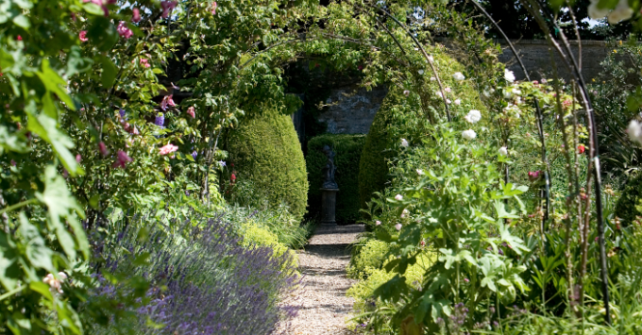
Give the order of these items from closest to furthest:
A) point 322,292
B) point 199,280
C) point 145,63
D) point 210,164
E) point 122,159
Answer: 1. point 122,159
2. point 145,63
3. point 199,280
4. point 210,164
5. point 322,292

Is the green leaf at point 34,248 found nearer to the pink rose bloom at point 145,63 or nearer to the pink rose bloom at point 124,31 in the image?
the pink rose bloom at point 124,31

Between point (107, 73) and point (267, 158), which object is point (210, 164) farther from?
point (107, 73)

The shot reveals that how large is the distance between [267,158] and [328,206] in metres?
3.16

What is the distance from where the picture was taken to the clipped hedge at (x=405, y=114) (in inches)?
196

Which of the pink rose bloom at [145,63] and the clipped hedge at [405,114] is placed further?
the clipped hedge at [405,114]

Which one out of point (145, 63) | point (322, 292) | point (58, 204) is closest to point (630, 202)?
point (322, 292)

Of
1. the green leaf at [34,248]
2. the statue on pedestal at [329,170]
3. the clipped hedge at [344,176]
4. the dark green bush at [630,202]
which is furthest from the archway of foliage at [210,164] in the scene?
the clipped hedge at [344,176]

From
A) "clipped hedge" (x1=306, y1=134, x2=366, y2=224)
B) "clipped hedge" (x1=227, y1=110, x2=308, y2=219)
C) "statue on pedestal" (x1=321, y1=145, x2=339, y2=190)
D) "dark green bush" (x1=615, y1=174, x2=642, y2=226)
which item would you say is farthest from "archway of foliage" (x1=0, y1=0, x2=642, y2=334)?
"clipped hedge" (x1=306, y1=134, x2=366, y2=224)

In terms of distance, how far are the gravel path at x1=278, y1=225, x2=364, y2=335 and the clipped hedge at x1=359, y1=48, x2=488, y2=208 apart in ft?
3.10

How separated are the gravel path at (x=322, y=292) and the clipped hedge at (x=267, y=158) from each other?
76 centimetres

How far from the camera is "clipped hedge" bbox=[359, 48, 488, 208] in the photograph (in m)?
4.98

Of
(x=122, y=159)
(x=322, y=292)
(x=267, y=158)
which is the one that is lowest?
(x=322, y=292)

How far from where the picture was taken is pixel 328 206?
9953 mm

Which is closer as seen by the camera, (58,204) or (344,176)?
(58,204)
